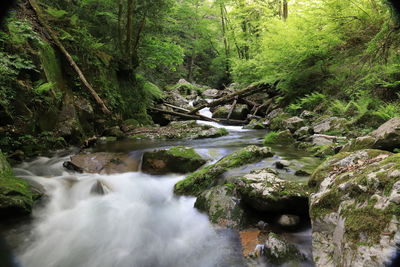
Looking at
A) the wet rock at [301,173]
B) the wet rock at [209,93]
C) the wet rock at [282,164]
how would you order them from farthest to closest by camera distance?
1. the wet rock at [209,93]
2. the wet rock at [282,164]
3. the wet rock at [301,173]

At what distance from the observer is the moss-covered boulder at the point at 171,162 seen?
5.79 m

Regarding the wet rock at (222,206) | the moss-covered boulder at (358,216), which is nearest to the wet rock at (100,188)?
the wet rock at (222,206)

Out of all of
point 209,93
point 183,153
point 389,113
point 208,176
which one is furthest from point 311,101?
point 209,93

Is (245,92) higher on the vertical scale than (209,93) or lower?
higher

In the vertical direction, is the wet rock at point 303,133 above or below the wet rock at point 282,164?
below

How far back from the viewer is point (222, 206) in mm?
3902

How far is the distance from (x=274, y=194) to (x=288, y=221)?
0.40m

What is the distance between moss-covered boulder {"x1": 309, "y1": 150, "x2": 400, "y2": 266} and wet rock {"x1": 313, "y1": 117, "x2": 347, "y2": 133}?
4814 millimetres

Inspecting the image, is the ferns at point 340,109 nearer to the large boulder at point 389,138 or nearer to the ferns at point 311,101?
the ferns at point 311,101

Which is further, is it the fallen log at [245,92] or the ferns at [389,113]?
the fallen log at [245,92]

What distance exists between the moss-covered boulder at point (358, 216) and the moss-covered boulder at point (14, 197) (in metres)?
4.08

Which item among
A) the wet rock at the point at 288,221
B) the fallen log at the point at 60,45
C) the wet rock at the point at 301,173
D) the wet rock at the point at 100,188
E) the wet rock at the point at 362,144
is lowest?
the wet rock at the point at 100,188

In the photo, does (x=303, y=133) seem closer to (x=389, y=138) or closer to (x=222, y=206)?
(x=389, y=138)

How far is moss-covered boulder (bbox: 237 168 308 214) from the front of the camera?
343cm
